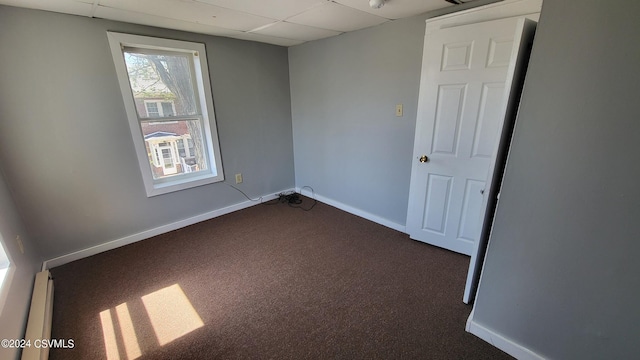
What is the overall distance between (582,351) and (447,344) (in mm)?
614

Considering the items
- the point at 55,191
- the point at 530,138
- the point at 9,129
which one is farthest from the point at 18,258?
the point at 530,138

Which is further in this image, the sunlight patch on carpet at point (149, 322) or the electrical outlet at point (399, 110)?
the electrical outlet at point (399, 110)

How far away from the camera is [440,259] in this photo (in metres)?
2.39

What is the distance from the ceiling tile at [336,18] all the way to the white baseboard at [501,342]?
2481mm

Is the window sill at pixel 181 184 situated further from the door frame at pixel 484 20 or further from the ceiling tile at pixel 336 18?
the door frame at pixel 484 20

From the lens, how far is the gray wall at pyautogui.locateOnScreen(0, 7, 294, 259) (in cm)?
202

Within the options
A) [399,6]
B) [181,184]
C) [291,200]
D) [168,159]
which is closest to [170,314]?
[181,184]

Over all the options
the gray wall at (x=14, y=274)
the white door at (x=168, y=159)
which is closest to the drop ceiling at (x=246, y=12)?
the white door at (x=168, y=159)

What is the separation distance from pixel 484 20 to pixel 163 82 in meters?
3.10

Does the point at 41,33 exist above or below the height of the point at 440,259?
above

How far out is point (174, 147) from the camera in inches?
119

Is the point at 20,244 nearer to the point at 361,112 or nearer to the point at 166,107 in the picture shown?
the point at 166,107

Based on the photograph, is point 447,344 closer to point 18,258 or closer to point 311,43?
point 18,258

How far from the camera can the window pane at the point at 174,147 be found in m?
2.81
